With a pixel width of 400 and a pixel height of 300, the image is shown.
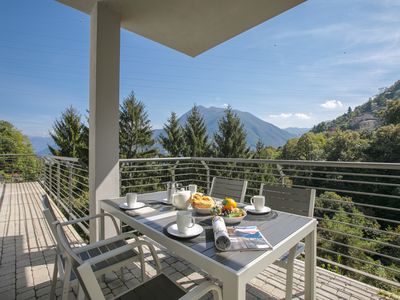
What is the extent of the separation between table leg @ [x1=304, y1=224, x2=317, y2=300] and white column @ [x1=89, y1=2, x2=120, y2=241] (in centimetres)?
184

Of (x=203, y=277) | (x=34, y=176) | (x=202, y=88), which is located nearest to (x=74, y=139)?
(x=34, y=176)

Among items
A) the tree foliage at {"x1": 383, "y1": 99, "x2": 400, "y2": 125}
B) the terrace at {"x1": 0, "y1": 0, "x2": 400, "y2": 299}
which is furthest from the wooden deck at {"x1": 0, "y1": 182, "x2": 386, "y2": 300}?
the tree foliage at {"x1": 383, "y1": 99, "x2": 400, "y2": 125}

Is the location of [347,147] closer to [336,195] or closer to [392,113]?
[392,113]

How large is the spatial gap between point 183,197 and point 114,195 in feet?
3.72

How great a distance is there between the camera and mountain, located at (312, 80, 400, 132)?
3095 centimetres

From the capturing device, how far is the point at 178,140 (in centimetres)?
1717

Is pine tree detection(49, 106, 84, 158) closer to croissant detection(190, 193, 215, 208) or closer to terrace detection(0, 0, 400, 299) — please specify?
terrace detection(0, 0, 400, 299)

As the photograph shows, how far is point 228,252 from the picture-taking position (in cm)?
95

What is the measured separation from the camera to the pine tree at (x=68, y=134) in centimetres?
1425

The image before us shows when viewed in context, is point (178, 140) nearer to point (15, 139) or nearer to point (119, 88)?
point (119, 88)

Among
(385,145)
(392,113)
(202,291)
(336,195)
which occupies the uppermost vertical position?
(392,113)

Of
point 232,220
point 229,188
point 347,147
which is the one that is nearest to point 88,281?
point 232,220

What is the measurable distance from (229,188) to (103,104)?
1503 millimetres

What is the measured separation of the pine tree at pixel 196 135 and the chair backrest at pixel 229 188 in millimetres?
14704
